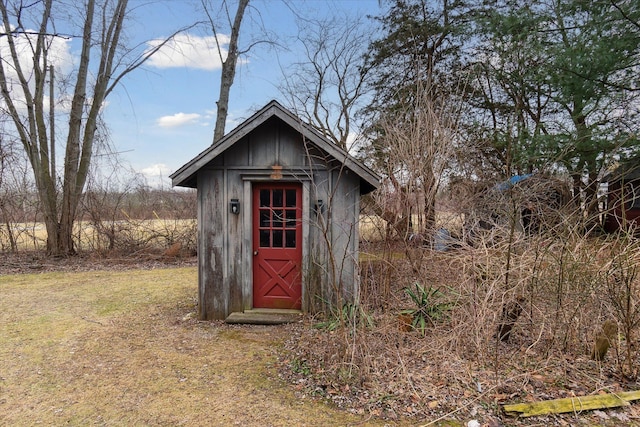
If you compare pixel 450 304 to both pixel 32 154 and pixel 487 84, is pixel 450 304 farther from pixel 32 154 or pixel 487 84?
pixel 32 154

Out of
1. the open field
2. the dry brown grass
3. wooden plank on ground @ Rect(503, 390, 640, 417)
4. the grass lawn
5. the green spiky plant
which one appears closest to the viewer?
wooden plank on ground @ Rect(503, 390, 640, 417)

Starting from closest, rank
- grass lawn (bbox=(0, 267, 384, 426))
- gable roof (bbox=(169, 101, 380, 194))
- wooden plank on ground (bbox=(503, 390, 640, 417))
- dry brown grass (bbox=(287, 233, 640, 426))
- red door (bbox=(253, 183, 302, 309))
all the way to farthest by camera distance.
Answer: wooden plank on ground (bbox=(503, 390, 640, 417)), grass lawn (bbox=(0, 267, 384, 426)), dry brown grass (bbox=(287, 233, 640, 426)), gable roof (bbox=(169, 101, 380, 194)), red door (bbox=(253, 183, 302, 309))

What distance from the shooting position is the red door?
5.91 metres

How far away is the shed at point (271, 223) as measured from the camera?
5.75m

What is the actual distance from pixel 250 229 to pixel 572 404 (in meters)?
4.54

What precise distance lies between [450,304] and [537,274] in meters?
1.51

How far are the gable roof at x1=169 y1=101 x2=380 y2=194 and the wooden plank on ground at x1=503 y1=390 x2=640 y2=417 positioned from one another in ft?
10.9

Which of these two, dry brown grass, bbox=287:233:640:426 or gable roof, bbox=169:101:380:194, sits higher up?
gable roof, bbox=169:101:380:194

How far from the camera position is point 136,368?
4344 mm

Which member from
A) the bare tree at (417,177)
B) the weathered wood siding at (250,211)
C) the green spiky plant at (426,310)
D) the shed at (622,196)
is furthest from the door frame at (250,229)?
the shed at (622,196)

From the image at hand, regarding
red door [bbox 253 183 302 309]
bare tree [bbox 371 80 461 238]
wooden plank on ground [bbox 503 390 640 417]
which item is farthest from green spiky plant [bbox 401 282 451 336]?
red door [bbox 253 183 302 309]

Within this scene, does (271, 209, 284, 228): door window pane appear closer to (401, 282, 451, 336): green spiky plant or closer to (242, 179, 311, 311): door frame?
(242, 179, 311, 311): door frame

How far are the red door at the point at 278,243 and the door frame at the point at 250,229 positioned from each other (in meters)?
0.09

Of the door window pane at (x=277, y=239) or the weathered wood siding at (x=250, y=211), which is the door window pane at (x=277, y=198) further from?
the door window pane at (x=277, y=239)
